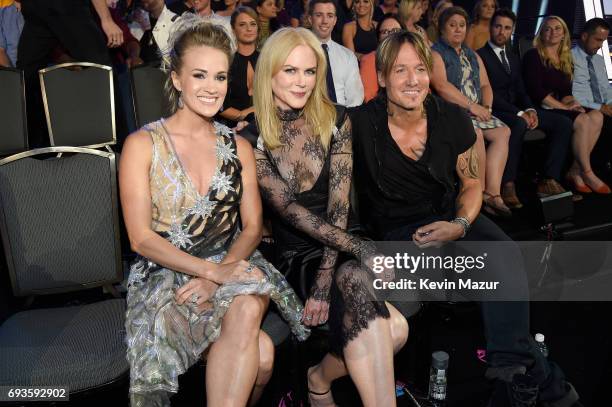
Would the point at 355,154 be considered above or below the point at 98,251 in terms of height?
above

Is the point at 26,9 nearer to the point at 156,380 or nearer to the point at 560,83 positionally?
the point at 156,380

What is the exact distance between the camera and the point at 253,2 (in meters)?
4.84

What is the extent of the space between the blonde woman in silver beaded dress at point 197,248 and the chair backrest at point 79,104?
156 cm

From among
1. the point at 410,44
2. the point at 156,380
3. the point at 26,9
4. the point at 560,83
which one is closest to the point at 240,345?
the point at 156,380

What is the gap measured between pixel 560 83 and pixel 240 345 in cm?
402

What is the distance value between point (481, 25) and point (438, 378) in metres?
3.66

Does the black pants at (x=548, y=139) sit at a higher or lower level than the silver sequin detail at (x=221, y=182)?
lower

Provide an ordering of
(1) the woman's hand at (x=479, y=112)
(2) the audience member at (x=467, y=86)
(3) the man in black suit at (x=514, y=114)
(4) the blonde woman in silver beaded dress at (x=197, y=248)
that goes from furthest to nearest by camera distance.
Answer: (3) the man in black suit at (x=514, y=114), (1) the woman's hand at (x=479, y=112), (2) the audience member at (x=467, y=86), (4) the blonde woman in silver beaded dress at (x=197, y=248)

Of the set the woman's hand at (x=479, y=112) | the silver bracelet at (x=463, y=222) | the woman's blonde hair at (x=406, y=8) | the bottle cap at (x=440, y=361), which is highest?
the woman's blonde hair at (x=406, y=8)

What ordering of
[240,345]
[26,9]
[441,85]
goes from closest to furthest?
[240,345] → [26,9] → [441,85]

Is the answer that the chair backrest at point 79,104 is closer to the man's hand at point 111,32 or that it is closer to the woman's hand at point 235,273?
the man's hand at point 111,32

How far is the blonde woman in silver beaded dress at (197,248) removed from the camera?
190cm

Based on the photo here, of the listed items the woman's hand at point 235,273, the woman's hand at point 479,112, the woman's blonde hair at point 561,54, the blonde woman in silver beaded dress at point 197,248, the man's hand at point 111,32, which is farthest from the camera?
the woman's blonde hair at point 561,54

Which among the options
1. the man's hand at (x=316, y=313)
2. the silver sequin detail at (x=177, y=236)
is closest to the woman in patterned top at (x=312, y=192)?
the man's hand at (x=316, y=313)
